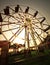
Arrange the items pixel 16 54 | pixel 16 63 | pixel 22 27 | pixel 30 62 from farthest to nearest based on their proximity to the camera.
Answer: pixel 22 27
pixel 16 54
pixel 30 62
pixel 16 63

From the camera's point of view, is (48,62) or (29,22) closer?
(48,62)

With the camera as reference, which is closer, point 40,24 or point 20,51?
point 20,51

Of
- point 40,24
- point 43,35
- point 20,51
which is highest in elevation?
point 40,24

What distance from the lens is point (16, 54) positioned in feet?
17.2

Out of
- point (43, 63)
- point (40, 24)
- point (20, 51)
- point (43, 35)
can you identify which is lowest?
point (43, 63)

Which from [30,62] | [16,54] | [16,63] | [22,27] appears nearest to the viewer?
[16,63]

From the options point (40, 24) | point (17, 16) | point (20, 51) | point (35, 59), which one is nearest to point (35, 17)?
point (40, 24)

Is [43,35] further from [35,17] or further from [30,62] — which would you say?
[30,62]

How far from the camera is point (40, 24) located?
7938 mm

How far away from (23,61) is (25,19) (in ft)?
12.2

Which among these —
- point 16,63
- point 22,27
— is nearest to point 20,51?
point 16,63

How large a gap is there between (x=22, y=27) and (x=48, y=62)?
318 cm

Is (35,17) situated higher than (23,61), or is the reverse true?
(35,17)

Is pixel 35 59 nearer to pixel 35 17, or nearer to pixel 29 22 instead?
pixel 29 22
